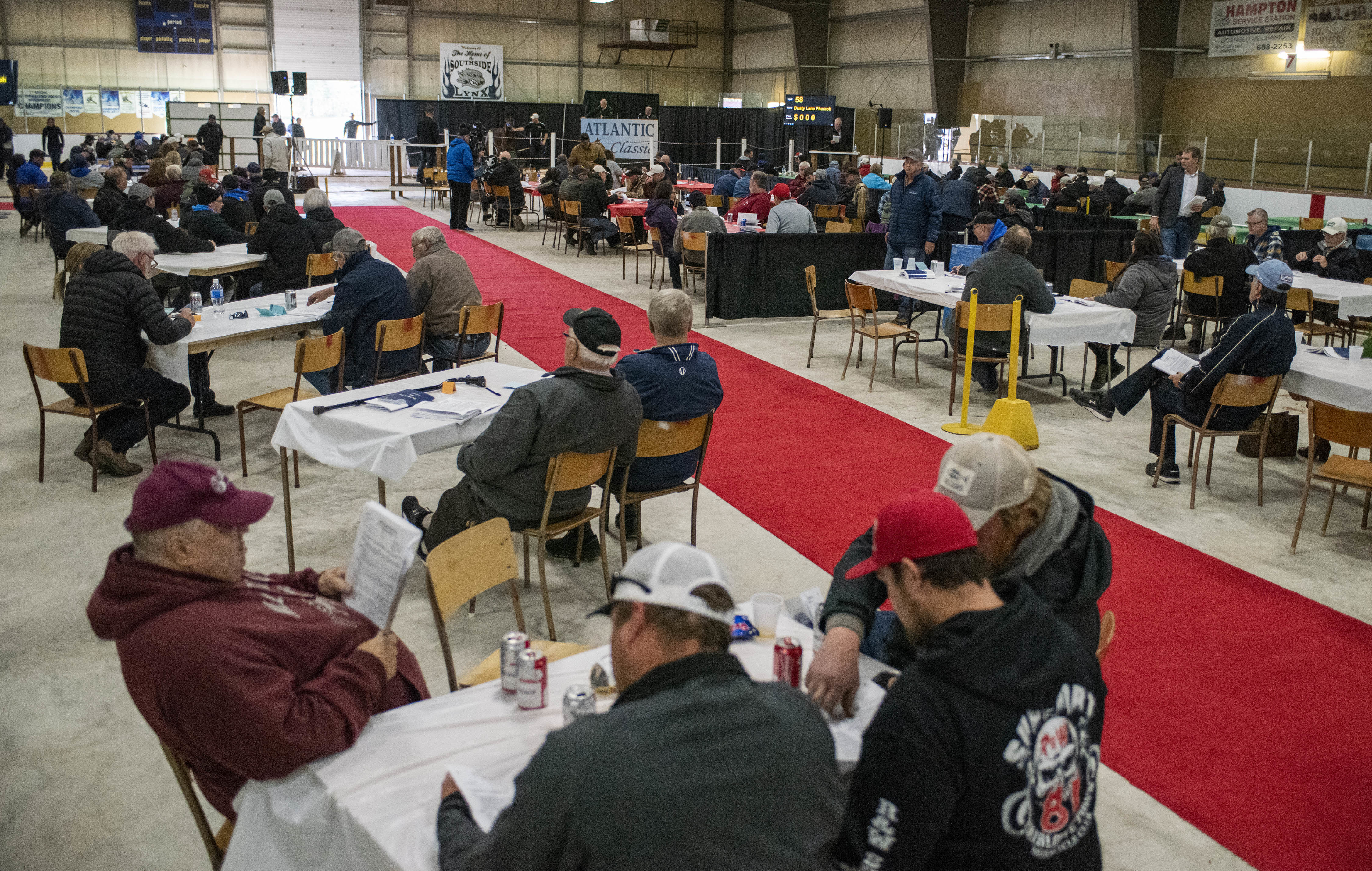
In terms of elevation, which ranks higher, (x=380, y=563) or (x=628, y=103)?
(x=628, y=103)

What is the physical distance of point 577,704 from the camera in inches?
85.4

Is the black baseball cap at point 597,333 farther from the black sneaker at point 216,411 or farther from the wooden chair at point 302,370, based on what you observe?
the black sneaker at point 216,411

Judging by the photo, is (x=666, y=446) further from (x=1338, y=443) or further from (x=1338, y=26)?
(x=1338, y=26)

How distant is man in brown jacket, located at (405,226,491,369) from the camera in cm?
643

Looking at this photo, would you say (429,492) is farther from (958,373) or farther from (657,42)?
(657,42)

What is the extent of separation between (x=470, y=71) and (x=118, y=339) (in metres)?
26.3

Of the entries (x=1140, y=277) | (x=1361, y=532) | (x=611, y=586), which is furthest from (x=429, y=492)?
(x=1140, y=277)

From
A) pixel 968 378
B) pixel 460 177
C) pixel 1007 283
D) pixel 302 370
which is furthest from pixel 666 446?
pixel 460 177

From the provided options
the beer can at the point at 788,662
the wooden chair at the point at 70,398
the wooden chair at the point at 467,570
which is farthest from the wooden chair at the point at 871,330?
the beer can at the point at 788,662

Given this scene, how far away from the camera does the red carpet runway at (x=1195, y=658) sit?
311 cm

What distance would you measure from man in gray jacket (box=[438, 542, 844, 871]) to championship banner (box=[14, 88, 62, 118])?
30.4m

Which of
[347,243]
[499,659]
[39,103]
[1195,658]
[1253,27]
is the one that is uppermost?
[1253,27]

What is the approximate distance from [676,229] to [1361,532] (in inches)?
288

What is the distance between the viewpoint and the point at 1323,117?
1806 centimetres
